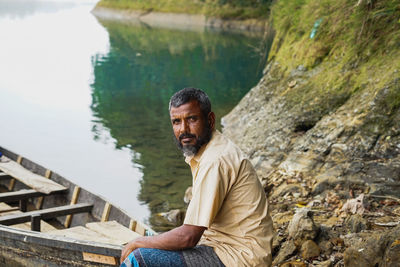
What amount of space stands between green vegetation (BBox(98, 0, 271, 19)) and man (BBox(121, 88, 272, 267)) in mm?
52432

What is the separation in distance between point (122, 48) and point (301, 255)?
41.1 metres

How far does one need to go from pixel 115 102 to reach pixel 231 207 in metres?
19.3

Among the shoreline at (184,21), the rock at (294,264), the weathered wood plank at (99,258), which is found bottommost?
the weathered wood plank at (99,258)

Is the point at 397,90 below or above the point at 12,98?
above

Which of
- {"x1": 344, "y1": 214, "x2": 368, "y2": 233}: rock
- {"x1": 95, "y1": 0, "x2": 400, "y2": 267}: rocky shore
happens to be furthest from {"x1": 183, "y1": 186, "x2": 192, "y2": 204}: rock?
{"x1": 344, "y1": 214, "x2": 368, "y2": 233}: rock

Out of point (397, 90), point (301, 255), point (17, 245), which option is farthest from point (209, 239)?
point (397, 90)

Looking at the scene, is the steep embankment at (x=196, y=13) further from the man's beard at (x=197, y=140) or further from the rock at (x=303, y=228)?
the man's beard at (x=197, y=140)

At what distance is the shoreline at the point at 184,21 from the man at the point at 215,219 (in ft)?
182

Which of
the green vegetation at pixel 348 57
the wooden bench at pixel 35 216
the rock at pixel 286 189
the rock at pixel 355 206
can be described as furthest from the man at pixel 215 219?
the green vegetation at pixel 348 57

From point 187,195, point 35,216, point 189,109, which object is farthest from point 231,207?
point 187,195

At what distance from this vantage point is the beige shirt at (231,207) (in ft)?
12.1

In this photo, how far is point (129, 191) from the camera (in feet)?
39.3

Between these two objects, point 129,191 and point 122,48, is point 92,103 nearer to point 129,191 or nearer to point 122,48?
point 129,191

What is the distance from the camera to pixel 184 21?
69.0 m
